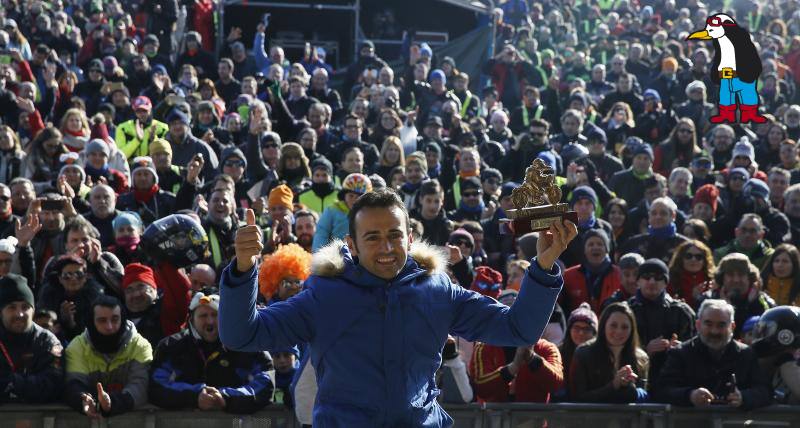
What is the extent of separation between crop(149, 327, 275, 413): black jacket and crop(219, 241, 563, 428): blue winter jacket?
2984 mm

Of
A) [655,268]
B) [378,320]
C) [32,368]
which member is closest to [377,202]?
[378,320]

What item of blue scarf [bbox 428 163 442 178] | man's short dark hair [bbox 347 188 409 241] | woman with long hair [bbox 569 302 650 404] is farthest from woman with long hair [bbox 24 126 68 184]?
man's short dark hair [bbox 347 188 409 241]

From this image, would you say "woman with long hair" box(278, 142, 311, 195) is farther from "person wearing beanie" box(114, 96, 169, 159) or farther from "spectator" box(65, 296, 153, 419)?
"spectator" box(65, 296, 153, 419)

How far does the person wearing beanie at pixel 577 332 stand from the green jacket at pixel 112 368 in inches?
104

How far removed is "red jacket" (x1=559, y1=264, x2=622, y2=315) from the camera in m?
9.65

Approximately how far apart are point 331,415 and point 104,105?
444 inches

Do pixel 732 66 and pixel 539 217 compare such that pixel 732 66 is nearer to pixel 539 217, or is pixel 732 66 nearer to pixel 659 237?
pixel 659 237

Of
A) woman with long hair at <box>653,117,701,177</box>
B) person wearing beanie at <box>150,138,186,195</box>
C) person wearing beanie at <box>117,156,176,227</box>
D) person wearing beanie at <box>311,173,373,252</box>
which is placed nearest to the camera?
person wearing beanie at <box>311,173,373,252</box>

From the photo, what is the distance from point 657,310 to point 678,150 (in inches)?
247

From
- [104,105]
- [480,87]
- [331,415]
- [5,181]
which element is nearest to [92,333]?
[331,415]

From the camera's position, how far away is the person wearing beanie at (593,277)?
9664mm

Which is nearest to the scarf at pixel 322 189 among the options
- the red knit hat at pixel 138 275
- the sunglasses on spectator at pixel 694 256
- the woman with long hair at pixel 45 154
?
the woman with long hair at pixel 45 154

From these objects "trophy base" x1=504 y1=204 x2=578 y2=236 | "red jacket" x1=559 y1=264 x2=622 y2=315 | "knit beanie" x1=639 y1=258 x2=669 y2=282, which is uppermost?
"trophy base" x1=504 y1=204 x2=578 y2=236

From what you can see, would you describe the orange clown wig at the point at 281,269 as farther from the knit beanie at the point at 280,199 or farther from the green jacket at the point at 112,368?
the knit beanie at the point at 280,199
